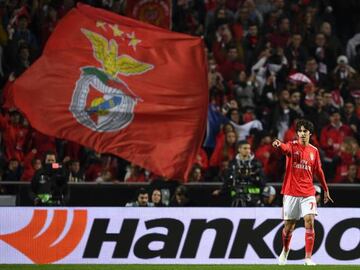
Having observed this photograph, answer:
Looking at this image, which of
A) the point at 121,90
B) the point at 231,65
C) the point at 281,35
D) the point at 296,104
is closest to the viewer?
the point at 121,90

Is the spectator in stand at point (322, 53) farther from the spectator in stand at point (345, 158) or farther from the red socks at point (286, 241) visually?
the red socks at point (286, 241)

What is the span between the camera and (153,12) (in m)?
22.2

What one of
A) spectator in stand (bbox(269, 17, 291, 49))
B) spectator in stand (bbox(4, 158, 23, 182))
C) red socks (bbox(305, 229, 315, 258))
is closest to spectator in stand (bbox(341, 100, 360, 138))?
spectator in stand (bbox(269, 17, 291, 49))

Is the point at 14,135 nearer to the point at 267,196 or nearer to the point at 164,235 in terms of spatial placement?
the point at 164,235

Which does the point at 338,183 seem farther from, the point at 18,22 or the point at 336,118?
the point at 18,22

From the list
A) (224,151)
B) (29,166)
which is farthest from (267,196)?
(29,166)

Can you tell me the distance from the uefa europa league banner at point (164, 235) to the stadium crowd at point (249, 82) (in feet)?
3.98

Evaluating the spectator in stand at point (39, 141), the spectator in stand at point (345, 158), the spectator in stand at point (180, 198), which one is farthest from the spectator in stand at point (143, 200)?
the spectator in stand at point (345, 158)

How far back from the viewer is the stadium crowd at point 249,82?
2012cm

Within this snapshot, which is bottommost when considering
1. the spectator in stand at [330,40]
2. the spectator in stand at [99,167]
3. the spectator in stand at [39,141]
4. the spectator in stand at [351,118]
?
the spectator in stand at [99,167]

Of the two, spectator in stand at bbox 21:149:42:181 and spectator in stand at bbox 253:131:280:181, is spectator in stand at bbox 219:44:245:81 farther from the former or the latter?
spectator in stand at bbox 21:149:42:181

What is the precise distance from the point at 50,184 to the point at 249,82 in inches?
213

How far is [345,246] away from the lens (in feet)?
58.1

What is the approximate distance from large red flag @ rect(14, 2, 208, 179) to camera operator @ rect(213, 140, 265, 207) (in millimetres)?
750
